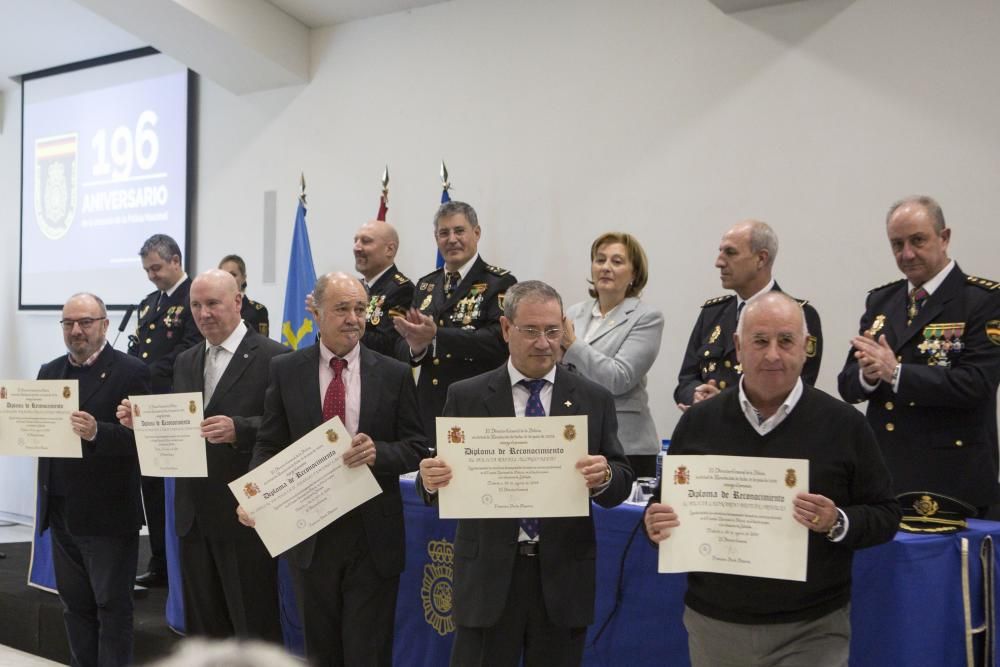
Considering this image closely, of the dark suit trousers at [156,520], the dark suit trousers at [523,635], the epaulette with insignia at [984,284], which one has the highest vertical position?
the epaulette with insignia at [984,284]

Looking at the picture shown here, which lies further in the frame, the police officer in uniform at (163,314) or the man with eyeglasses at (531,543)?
the police officer in uniform at (163,314)

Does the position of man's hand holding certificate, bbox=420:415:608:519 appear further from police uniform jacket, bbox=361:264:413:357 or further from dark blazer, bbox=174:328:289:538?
police uniform jacket, bbox=361:264:413:357

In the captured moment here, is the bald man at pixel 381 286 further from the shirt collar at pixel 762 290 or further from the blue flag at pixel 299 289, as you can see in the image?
the blue flag at pixel 299 289

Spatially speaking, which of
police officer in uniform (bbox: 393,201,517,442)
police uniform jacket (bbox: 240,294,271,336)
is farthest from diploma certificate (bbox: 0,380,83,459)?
police uniform jacket (bbox: 240,294,271,336)

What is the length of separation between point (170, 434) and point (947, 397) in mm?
2697

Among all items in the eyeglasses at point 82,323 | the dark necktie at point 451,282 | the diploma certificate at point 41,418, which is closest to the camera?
the diploma certificate at point 41,418

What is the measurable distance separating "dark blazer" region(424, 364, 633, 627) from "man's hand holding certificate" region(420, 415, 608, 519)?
12 centimetres

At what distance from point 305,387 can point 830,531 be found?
1.72 m

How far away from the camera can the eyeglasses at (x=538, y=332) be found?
2.65m

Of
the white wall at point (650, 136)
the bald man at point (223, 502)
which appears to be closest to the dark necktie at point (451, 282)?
the bald man at point (223, 502)

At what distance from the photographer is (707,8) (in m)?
5.24

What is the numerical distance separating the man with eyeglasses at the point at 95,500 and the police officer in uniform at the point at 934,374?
287 centimetres

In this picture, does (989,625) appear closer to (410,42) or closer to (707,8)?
(707,8)

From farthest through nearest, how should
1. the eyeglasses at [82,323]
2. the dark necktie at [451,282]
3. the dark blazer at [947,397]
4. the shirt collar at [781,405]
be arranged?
the dark necktie at [451,282], the eyeglasses at [82,323], the dark blazer at [947,397], the shirt collar at [781,405]
